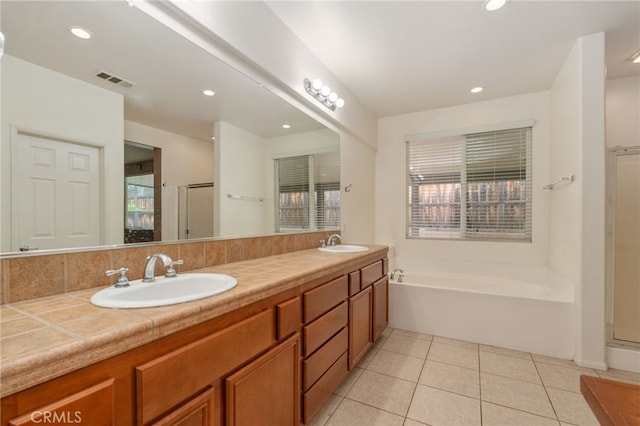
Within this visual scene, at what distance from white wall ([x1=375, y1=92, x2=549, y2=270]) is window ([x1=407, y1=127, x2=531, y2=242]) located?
0.10 meters

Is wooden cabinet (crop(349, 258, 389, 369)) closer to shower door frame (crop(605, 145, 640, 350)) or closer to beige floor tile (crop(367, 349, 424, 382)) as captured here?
beige floor tile (crop(367, 349, 424, 382))

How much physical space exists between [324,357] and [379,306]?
41.5 inches

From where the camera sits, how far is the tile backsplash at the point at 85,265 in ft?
2.93

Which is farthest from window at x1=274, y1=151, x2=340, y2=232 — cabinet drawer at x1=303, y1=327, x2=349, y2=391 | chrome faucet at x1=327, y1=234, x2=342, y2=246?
cabinet drawer at x1=303, y1=327, x2=349, y2=391

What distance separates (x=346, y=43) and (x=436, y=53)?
0.81 m

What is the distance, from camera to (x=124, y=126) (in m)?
1.22

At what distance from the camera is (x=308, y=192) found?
2559 millimetres

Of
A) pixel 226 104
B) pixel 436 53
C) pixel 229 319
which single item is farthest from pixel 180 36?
pixel 436 53

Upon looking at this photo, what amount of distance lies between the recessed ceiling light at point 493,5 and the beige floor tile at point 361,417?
2.67m

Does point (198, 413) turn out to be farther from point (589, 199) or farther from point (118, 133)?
point (589, 199)

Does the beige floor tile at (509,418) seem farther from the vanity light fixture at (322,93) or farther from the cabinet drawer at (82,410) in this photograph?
the vanity light fixture at (322,93)

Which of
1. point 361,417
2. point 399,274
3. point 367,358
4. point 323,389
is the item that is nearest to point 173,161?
point 323,389

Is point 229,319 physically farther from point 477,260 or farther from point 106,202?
point 477,260

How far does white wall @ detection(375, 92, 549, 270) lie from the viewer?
3.12 metres
